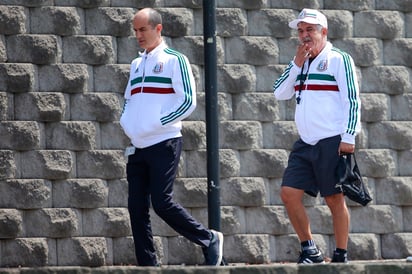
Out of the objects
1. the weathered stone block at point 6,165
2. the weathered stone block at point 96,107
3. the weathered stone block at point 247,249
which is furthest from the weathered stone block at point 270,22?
the weathered stone block at point 6,165

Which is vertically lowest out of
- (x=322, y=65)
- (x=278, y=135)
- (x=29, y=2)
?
(x=278, y=135)

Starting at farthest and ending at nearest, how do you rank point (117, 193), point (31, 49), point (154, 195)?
point (117, 193), point (31, 49), point (154, 195)

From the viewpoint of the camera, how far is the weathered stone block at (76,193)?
35.5ft

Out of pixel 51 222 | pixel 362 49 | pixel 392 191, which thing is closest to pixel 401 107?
pixel 362 49

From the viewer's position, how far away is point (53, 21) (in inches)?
432

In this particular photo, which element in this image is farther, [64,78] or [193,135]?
→ [193,135]

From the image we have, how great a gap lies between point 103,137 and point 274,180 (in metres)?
1.55

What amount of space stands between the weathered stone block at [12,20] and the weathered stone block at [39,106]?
0.53m

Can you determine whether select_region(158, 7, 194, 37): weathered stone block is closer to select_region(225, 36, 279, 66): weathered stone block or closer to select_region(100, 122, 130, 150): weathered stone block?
select_region(225, 36, 279, 66): weathered stone block

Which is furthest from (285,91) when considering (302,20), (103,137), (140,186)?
(103,137)

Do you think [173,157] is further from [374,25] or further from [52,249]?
[374,25]

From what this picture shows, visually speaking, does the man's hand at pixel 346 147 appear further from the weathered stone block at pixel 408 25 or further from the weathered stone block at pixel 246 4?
the weathered stone block at pixel 408 25

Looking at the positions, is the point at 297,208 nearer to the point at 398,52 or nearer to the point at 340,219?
the point at 340,219

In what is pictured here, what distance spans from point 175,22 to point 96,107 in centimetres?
103
